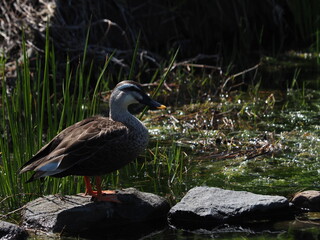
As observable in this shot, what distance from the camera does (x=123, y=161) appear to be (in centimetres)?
502

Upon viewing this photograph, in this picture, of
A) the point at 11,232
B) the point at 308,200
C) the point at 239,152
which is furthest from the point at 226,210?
the point at 239,152

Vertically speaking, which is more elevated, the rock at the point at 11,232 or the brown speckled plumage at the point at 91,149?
the brown speckled plumage at the point at 91,149

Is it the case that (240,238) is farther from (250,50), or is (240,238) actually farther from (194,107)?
(250,50)

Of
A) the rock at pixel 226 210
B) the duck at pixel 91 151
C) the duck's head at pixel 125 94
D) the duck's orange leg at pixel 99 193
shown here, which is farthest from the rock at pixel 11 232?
the duck's head at pixel 125 94

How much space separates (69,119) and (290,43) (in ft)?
19.2

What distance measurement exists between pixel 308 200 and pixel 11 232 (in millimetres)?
1985

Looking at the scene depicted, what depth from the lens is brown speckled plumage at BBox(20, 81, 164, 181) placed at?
488cm

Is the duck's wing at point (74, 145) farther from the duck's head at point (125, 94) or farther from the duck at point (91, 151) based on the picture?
the duck's head at point (125, 94)

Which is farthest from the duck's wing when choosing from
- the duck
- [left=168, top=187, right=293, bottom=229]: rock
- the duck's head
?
[left=168, top=187, right=293, bottom=229]: rock

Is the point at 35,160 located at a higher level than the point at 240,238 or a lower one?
higher

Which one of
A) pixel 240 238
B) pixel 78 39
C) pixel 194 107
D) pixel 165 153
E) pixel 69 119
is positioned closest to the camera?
pixel 240 238

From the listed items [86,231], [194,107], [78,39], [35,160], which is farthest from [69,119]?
[78,39]

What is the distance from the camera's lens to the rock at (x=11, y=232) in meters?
4.64

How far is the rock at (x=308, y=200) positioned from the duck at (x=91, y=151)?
112 centimetres
